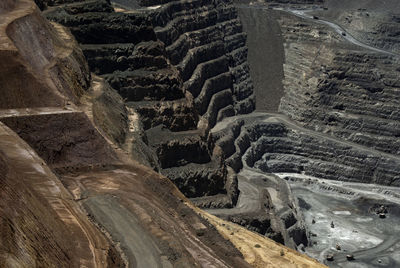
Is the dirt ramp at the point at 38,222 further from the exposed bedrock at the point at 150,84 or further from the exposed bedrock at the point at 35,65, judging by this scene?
the exposed bedrock at the point at 150,84

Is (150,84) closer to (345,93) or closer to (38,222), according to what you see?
(38,222)

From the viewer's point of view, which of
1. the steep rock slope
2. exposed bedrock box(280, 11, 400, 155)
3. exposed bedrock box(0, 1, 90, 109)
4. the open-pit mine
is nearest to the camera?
the steep rock slope

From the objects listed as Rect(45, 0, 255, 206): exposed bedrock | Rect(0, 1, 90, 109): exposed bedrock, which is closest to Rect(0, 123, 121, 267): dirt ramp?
Rect(0, 1, 90, 109): exposed bedrock

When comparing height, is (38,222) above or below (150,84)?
above

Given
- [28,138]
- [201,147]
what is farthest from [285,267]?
[201,147]

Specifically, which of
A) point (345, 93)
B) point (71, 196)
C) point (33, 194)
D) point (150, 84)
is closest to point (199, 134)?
point (150, 84)

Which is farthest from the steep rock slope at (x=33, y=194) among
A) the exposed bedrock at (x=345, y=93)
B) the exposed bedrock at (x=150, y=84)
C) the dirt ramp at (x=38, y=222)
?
the exposed bedrock at (x=345, y=93)

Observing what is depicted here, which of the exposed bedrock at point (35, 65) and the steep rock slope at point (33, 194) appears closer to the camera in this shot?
the steep rock slope at point (33, 194)

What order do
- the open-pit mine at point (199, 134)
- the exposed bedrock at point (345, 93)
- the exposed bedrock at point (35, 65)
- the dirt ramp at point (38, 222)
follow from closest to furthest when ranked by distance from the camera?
the dirt ramp at point (38, 222)
the open-pit mine at point (199, 134)
the exposed bedrock at point (35, 65)
the exposed bedrock at point (345, 93)

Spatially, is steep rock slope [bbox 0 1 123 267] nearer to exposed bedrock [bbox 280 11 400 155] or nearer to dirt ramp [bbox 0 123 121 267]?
dirt ramp [bbox 0 123 121 267]
